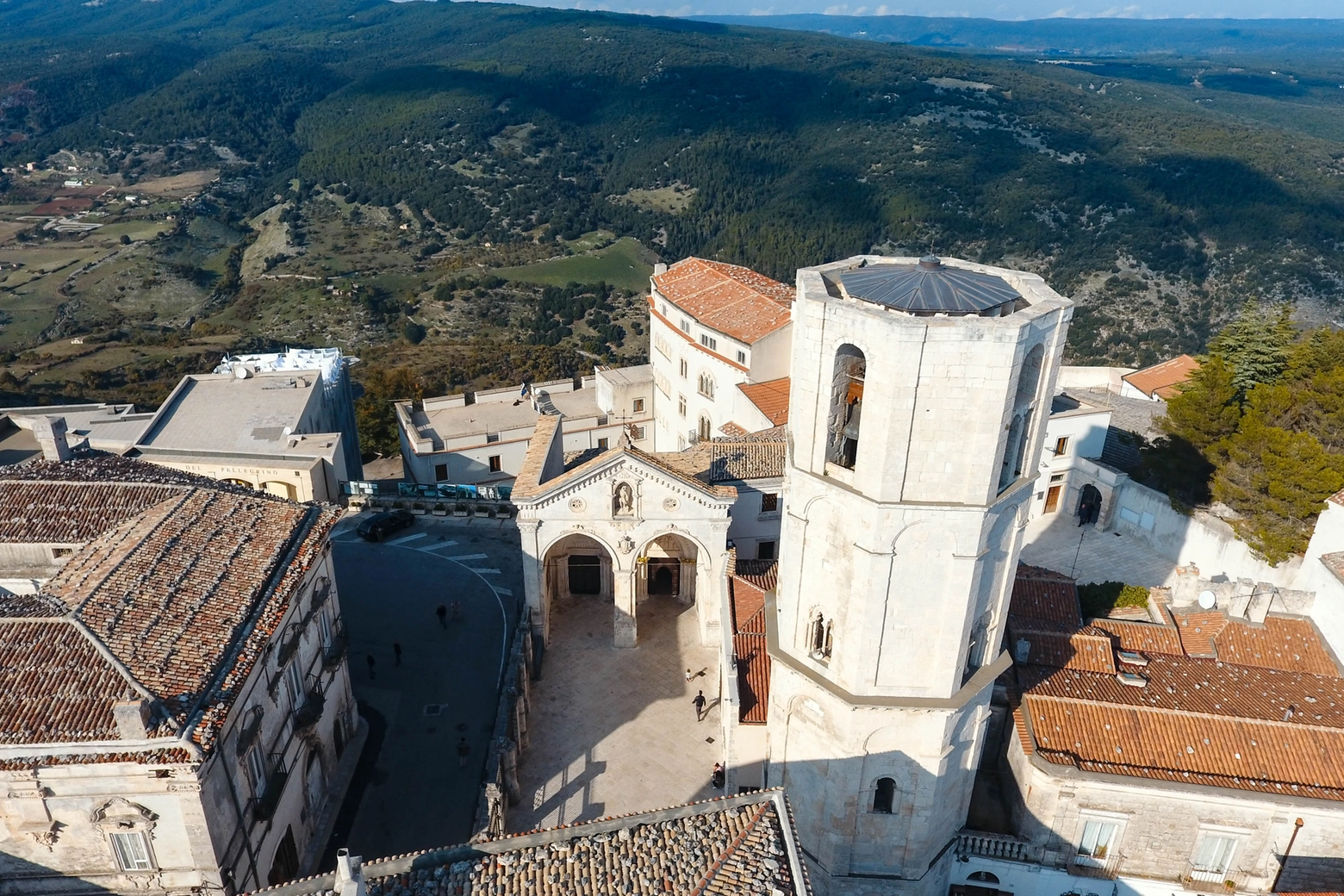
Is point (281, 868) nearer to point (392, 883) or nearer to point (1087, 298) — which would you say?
point (392, 883)

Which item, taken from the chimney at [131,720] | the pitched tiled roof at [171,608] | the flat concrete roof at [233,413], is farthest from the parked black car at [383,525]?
the chimney at [131,720]

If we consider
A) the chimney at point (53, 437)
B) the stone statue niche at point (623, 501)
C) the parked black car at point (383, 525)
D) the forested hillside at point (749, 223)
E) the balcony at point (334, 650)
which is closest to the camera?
the balcony at point (334, 650)

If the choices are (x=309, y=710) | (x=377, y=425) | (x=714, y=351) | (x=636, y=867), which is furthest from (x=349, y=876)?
(x=377, y=425)

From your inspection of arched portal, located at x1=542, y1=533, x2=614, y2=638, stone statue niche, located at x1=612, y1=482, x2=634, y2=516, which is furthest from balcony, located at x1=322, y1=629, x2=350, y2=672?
stone statue niche, located at x1=612, y1=482, x2=634, y2=516

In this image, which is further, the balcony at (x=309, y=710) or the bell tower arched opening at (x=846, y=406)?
the balcony at (x=309, y=710)

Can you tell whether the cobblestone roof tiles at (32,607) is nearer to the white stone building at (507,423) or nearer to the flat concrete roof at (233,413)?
the flat concrete roof at (233,413)

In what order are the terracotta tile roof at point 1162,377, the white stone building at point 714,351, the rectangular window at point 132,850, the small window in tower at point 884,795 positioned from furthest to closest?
the terracotta tile roof at point 1162,377, the white stone building at point 714,351, the small window in tower at point 884,795, the rectangular window at point 132,850

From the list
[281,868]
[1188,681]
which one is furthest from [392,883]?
[1188,681]
